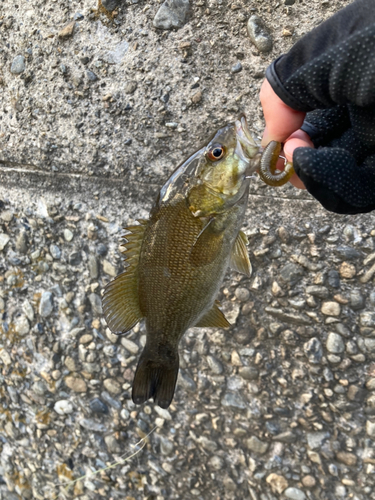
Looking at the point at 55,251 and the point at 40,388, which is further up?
the point at 55,251

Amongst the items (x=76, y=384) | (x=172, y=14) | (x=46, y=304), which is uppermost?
(x=172, y=14)

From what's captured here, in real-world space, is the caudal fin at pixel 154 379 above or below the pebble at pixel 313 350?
above

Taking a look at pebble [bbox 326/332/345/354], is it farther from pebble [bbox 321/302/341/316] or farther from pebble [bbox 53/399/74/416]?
pebble [bbox 53/399/74/416]

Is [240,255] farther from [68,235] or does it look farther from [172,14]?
[172,14]

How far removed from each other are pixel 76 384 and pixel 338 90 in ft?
6.58

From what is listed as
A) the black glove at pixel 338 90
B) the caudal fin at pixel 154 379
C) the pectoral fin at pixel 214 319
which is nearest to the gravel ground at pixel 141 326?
the pectoral fin at pixel 214 319

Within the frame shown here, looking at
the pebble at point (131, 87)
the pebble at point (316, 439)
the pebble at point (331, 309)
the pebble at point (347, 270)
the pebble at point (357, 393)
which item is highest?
the pebble at point (131, 87)

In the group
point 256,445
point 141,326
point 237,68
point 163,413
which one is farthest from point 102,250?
point 256,445

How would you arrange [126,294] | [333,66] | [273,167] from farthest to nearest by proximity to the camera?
[126,294] < [273,167] < [333,66]

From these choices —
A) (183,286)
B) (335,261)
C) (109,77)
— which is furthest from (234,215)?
(109,77)

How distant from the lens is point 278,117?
1.40 m

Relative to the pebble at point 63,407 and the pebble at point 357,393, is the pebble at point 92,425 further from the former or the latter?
the pebble at point 357,393

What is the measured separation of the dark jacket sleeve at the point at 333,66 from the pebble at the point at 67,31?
1391 millimetres

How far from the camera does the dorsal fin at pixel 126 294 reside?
61.2 inches
